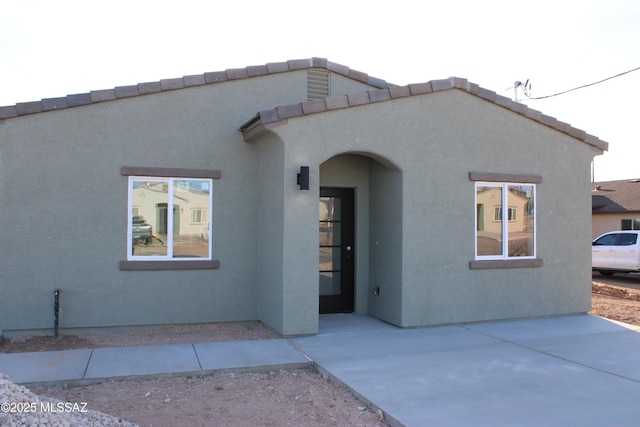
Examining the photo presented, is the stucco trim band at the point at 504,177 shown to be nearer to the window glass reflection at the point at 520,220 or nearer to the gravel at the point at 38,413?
the window glass reflection at the point at 520,220

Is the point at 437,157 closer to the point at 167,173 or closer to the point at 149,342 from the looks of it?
the point at 167,173

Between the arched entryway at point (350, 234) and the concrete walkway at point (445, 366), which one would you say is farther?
the arched entryway at point (350, 234)

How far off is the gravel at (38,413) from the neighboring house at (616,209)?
23.7 meters

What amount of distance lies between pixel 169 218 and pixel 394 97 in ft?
13.6

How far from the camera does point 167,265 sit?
912cm

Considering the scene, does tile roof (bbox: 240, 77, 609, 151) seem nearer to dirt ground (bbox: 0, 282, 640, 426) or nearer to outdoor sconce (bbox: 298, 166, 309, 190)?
outdoor sconce (bbox: 298, 166, 309, 190)

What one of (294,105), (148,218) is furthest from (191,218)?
(294,105)

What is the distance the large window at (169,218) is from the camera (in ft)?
29.8

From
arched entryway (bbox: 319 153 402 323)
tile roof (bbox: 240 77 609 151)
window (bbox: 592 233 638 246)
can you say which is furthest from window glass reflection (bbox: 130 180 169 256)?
window (bbox: 592 233 638 246)

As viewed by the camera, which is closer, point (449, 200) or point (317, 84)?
point (449, 200)

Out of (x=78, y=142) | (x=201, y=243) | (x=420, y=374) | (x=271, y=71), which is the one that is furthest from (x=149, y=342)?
(x=271, y=71)

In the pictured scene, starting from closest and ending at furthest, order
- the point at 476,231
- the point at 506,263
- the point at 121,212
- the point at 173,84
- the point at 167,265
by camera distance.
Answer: the point at 121,212 → the point at 167,265 → the point at 173,84 → the point at 476,231 → the point at 506,263

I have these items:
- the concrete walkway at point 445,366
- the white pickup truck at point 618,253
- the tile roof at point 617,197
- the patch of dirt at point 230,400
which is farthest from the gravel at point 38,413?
the tile roof at point 617,197

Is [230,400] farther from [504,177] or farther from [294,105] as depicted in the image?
[504,177]
